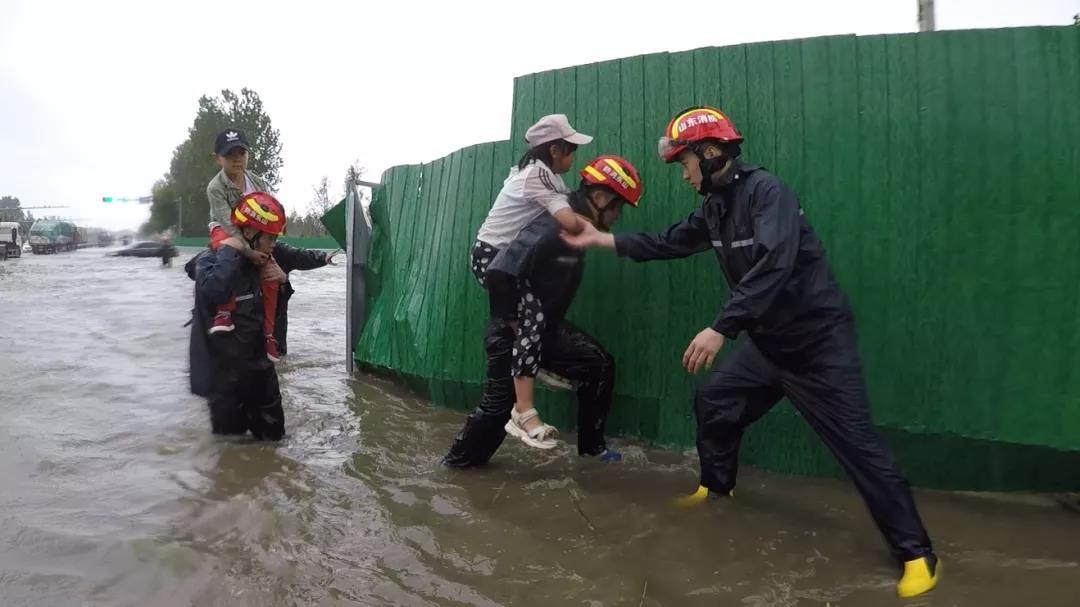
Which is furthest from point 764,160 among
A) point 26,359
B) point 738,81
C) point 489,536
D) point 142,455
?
point 26,359

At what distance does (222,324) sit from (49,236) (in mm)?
51476

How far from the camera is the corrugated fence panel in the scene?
130 inches

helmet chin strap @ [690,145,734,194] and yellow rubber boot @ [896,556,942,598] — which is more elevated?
helmet chin strap @ [690,145,734,194]

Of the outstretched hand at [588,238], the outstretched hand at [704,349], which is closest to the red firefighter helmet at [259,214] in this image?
the outstretched hand at [588,238]

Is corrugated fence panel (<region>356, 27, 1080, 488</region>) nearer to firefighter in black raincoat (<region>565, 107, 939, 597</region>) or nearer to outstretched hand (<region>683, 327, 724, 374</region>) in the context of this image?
firefighter in black raincoat (<region>565, 107, 939, 597</region>)

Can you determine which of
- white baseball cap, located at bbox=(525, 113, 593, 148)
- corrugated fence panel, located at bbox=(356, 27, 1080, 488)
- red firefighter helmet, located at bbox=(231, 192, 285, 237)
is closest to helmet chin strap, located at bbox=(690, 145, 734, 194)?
corrugated fence panel, located at bbox=(356, 27, 1080, 488)

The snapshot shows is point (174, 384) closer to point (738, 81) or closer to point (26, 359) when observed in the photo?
point (26, 359)

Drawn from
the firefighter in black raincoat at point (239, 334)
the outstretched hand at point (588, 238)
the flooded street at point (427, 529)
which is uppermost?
the outstretched hand at point (588, 238)

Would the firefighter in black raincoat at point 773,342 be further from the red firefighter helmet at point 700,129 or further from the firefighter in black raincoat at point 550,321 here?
the firefighter in black raincoat at point 550,321

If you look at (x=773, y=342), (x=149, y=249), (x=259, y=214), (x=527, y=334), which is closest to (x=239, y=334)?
(x=259, y=214)

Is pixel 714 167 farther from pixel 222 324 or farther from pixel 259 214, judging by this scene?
pixel 222 324

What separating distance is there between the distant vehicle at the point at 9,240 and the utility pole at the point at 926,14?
44742 millimetres

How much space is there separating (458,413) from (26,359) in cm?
533

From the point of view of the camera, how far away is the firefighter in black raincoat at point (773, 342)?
2.81 metres
